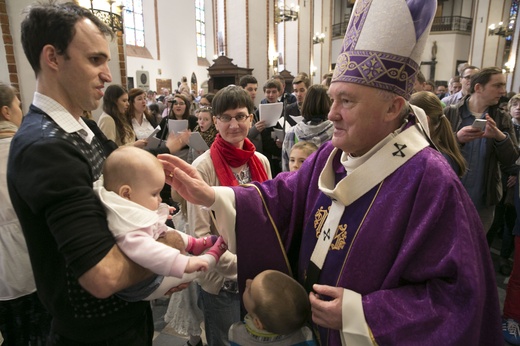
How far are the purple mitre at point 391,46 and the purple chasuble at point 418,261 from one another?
0.30 m

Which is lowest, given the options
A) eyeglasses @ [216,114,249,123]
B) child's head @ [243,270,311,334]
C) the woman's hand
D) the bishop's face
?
child's head @ [243,270,311,334]

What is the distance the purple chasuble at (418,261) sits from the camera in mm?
1068

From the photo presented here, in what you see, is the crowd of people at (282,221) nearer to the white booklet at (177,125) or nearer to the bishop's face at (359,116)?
the bishop's face at (359,116)

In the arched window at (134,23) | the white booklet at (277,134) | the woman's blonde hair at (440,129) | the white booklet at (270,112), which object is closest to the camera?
the woman's blonde hair at (440,129)

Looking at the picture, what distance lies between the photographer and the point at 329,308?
1.16 m

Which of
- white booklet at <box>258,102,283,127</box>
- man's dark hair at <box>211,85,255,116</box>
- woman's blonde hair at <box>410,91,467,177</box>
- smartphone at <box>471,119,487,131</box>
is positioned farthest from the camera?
white booklet at <box>258,102,283,127</box>

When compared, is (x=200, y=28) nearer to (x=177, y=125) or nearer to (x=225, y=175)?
(x=177, y=125)

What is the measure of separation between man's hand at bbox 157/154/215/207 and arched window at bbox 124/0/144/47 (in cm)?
1619

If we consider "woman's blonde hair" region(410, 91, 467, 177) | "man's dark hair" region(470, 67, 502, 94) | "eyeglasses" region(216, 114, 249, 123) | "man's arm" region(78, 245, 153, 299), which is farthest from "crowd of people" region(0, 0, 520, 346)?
"man's dark hair" region(470, 67, 502, 94)

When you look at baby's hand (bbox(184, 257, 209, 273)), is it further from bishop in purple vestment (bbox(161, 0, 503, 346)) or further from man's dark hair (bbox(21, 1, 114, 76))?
man's dark hair (bbox(21, 1, 114, 76))

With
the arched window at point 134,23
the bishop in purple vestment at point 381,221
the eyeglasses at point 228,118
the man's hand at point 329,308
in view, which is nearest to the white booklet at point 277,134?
the eyeglasses at point 228,118

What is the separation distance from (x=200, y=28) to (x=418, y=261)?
20.3m

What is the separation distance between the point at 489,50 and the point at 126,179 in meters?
21.7

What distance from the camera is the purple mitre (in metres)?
1.25
